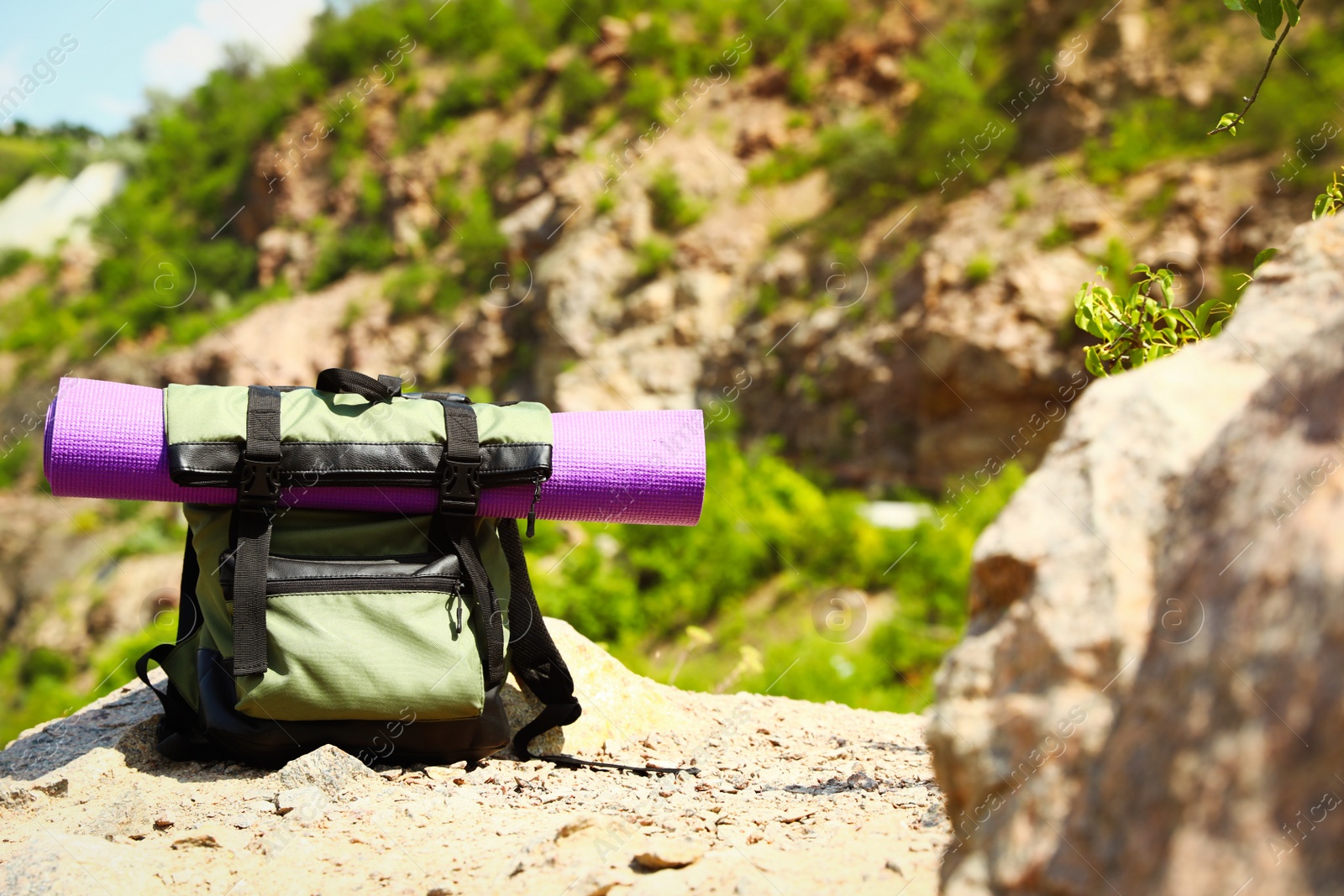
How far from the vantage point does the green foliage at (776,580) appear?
29.6 feet

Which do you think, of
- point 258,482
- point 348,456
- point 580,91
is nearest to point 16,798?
point 258,482

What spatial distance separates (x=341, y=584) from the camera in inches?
110

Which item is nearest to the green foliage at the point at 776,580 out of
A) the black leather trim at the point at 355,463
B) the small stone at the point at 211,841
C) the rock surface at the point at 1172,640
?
the black leather trim at the point at 355,463

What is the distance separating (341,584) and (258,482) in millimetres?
339

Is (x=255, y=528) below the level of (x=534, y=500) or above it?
above

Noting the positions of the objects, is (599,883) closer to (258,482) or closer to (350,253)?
(258,482)

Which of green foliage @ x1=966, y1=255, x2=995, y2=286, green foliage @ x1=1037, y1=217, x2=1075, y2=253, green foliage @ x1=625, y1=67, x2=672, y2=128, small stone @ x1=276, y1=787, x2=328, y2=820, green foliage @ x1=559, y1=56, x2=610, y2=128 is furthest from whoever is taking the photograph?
green foliage @ x1=559, y1=56, x2=610, y2=128

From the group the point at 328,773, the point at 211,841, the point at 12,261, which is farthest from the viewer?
the point at 12,261

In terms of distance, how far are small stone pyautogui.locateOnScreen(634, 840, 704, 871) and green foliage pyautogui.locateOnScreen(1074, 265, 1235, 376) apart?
1668 millimetres

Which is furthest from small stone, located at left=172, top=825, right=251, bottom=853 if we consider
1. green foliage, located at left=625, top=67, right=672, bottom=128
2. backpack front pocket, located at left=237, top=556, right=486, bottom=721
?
green foliage, located at left=625, top=67, right=672, bottom=128

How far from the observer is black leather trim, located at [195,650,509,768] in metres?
2.73

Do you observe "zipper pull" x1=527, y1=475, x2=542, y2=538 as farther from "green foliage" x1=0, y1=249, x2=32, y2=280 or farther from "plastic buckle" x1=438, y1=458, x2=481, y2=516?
"green foliage" x1=0, y1=249, x2=32, y2=280

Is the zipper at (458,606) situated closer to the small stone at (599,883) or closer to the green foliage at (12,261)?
the small stone at (599,883)

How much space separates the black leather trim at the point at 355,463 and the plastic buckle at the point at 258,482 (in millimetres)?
22
